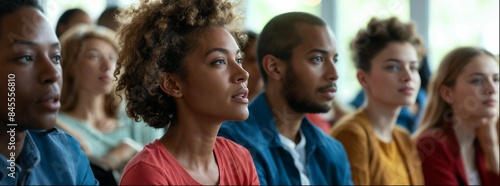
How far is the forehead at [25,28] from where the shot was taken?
1319 mm

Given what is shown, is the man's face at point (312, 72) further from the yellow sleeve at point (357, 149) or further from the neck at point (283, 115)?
the yellow sleeve at point (357, 149)

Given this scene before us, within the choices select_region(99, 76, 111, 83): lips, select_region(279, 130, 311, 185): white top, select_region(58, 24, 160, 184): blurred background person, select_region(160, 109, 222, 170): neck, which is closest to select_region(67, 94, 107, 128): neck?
select_region(58, 24, 160, 184): blurred background person

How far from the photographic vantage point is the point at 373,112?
2.52 meters

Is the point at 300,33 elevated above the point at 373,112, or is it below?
above

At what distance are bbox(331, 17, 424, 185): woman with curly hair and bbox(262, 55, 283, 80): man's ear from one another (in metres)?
0.41

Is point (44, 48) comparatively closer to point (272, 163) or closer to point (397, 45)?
point (272, 163)

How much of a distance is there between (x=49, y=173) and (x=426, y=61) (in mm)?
2886

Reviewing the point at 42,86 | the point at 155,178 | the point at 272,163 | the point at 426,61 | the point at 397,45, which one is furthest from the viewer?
the point at 426,61

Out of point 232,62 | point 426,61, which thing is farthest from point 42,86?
point 426,61

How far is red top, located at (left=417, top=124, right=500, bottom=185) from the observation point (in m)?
2.54

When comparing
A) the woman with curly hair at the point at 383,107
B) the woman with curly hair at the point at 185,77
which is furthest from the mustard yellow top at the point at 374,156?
the woman with curly hair at the point at 185,77

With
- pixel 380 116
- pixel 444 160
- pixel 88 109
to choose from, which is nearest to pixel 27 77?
pixel 88 109

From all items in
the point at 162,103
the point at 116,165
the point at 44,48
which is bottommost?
the point at 116,165

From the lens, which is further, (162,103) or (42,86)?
(162,103)
